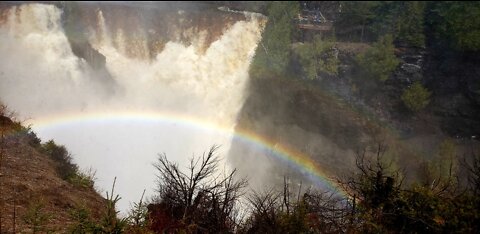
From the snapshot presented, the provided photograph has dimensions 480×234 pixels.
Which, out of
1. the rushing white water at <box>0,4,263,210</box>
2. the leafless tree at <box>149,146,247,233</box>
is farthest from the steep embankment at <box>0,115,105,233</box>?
the rushing white water at <box>0,4,263,210</box>

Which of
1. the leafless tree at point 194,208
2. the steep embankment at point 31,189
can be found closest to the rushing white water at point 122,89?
the steep embankment at point 31,189

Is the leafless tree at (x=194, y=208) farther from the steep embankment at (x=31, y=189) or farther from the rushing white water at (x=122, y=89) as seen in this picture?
the rushing white water at (x=122, y=89)

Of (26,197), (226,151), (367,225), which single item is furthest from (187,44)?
(367,225)

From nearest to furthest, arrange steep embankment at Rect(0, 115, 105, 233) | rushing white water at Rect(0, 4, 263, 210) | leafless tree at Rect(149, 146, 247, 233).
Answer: steep embankment at Rect(0, 115, 105, 233) < leafless tree at Rect(149, 146, 247, 233) < rushing white water at Rect(0, 4, 263, 210)

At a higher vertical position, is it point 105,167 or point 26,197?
point 105,167

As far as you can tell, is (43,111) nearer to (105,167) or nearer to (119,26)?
(105,167)

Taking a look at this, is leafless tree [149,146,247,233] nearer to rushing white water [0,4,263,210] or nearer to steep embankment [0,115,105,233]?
steep embankment [0,115,105,233]
